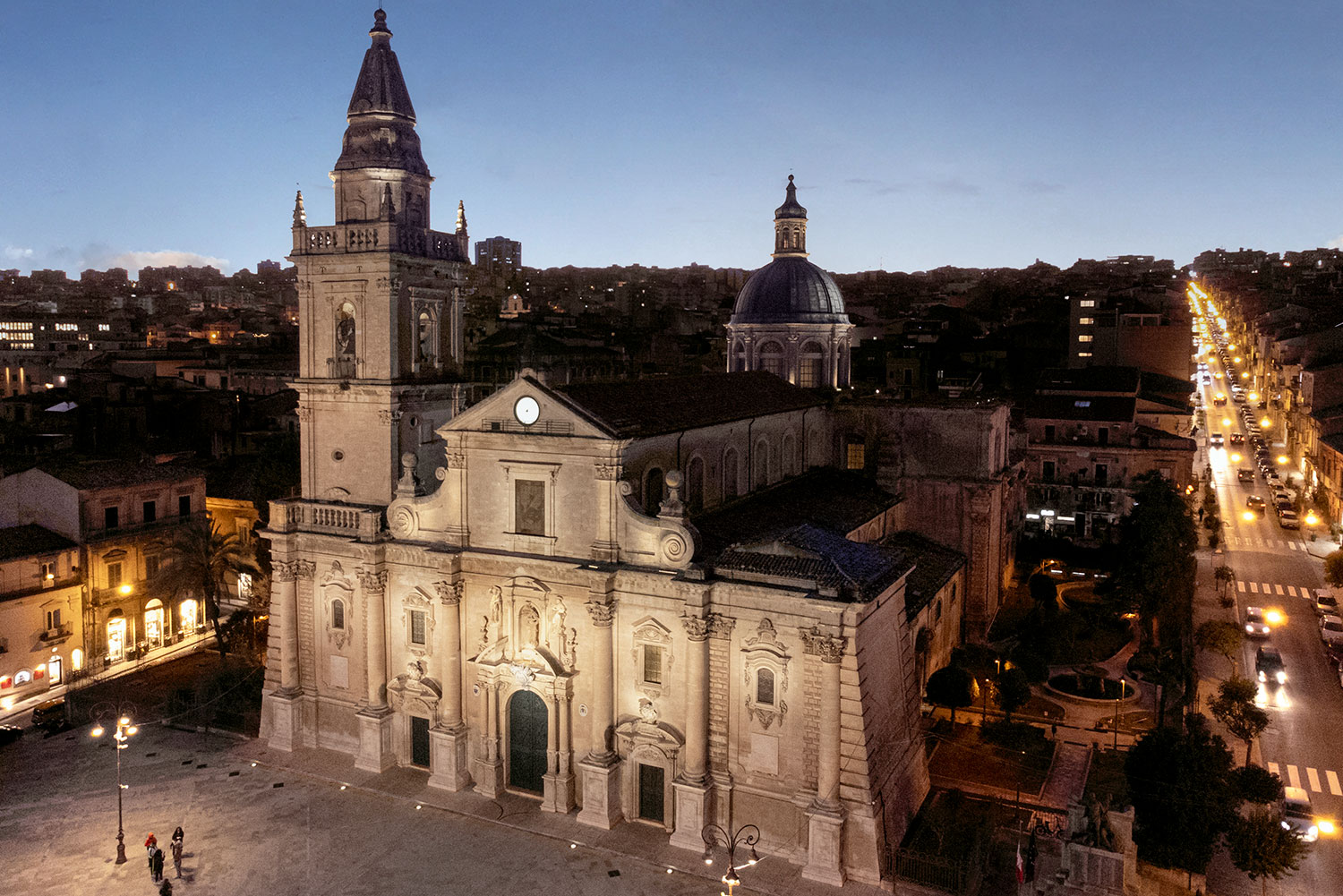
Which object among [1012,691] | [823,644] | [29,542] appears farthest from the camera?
[29,542]

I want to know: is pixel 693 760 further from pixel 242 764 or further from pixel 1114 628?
pixel 1114 628

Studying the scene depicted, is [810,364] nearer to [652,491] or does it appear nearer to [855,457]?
[855,457]

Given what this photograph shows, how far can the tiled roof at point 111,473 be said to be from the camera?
4934cm

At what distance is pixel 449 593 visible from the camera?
34906 mm

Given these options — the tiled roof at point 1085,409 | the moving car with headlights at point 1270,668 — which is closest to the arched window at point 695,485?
the moving car with headlights at point 1270,668

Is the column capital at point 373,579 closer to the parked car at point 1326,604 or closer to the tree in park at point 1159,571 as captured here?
the tree in park at point 1159,571

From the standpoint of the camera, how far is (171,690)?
1705 inches

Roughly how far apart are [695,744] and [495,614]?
8.32 m

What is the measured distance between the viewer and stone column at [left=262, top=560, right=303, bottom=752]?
127 ft

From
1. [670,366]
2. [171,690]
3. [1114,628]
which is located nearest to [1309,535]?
[1114,628]

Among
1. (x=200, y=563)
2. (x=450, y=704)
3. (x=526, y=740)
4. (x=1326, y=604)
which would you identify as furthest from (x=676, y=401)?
(x=1326, y=604)

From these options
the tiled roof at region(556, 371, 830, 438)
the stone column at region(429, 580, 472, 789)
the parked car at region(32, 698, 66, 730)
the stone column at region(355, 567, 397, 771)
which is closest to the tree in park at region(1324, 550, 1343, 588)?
the tiled roof at region(556, 371, 830, 438)

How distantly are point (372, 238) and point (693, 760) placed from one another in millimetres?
21788

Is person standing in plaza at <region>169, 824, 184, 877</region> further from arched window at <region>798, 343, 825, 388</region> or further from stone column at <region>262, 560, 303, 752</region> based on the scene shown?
arched window at <region>798, 343, 825, 388</region>
